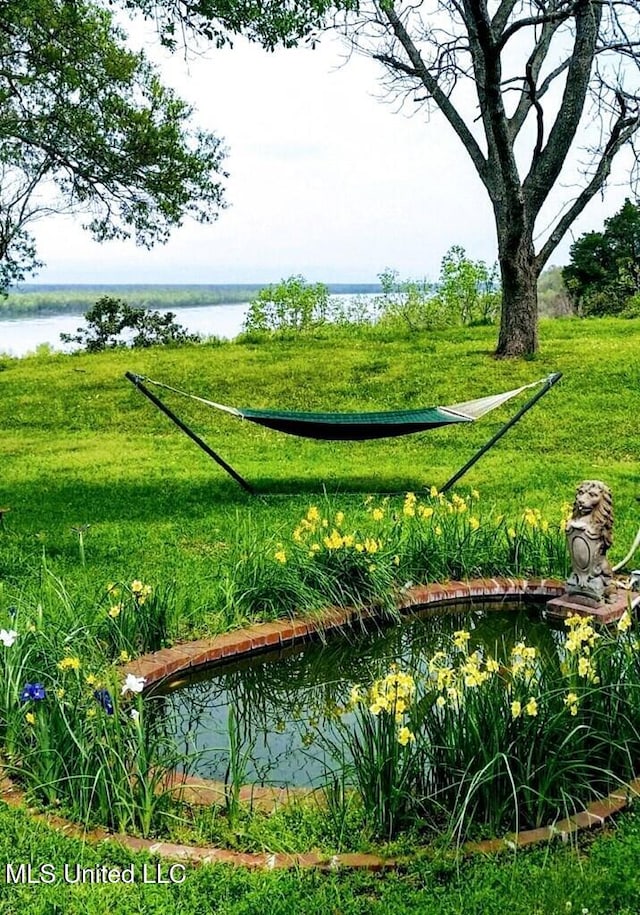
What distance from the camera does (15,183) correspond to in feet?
48.2

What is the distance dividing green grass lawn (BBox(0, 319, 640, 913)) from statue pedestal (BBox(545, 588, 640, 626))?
3.30 ft

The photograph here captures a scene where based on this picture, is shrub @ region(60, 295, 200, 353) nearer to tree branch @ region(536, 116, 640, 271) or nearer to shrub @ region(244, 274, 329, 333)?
shrub @ region(244, 274, 329, 333)

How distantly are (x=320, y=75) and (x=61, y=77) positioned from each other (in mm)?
2753

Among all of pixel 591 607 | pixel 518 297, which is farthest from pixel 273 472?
Answer: pixel 518 297

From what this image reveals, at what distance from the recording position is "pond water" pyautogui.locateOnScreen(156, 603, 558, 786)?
2.87 metres

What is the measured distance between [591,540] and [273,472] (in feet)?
12.1

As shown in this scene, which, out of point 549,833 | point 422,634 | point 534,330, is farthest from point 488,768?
point 534,330

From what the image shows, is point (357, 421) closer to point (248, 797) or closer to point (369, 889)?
point (248, 797)

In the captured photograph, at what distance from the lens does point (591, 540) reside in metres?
3.69

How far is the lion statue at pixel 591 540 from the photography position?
12.1 feet

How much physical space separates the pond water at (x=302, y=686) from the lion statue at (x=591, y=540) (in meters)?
0.24

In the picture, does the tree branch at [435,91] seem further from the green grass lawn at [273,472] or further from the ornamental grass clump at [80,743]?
the ornamental grass clump at [80,743]

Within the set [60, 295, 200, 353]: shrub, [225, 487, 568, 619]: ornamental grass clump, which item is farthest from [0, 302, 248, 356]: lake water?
[225, 487, 568, 619]: ornamental grass clump

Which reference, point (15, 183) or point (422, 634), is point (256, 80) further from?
point (422, 634)
